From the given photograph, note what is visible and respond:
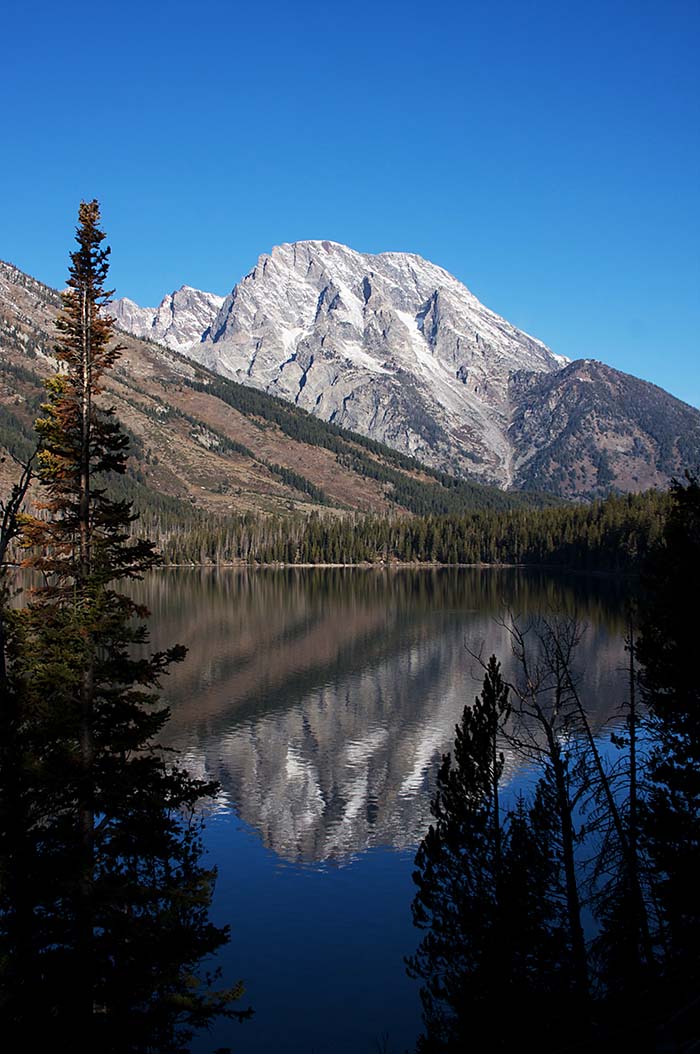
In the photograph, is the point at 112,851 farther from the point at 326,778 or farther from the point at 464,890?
the point at 326,778

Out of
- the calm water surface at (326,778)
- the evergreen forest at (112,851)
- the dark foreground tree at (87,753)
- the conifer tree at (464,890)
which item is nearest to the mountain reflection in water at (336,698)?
the calm water surface at (326,778)

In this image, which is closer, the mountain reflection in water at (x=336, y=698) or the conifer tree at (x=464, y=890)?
the conifer tree at (x=464, y=890)

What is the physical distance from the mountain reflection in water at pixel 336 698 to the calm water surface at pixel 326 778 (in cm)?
21

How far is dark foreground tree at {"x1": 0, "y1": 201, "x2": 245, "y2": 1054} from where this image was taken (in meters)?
21.2

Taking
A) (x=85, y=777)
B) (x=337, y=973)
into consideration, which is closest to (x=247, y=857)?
(x=337, y=973)

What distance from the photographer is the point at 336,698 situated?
8006cm

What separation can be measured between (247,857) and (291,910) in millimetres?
6774

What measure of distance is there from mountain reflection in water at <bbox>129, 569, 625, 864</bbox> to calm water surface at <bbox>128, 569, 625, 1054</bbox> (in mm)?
209

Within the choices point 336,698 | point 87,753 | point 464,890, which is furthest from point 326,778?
point 87,753

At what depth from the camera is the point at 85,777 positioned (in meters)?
21.9

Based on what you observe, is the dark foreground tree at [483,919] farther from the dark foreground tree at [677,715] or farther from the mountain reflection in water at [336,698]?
the mountain reflection in water at [336,698]

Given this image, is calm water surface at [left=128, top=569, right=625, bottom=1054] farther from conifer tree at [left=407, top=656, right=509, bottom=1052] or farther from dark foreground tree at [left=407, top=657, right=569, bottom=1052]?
dark foreground tree at [left=407, top=657, right=569, bottom=1052]

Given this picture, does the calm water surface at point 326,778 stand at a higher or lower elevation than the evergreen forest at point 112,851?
lower

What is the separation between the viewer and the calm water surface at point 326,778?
2981 centimetres
